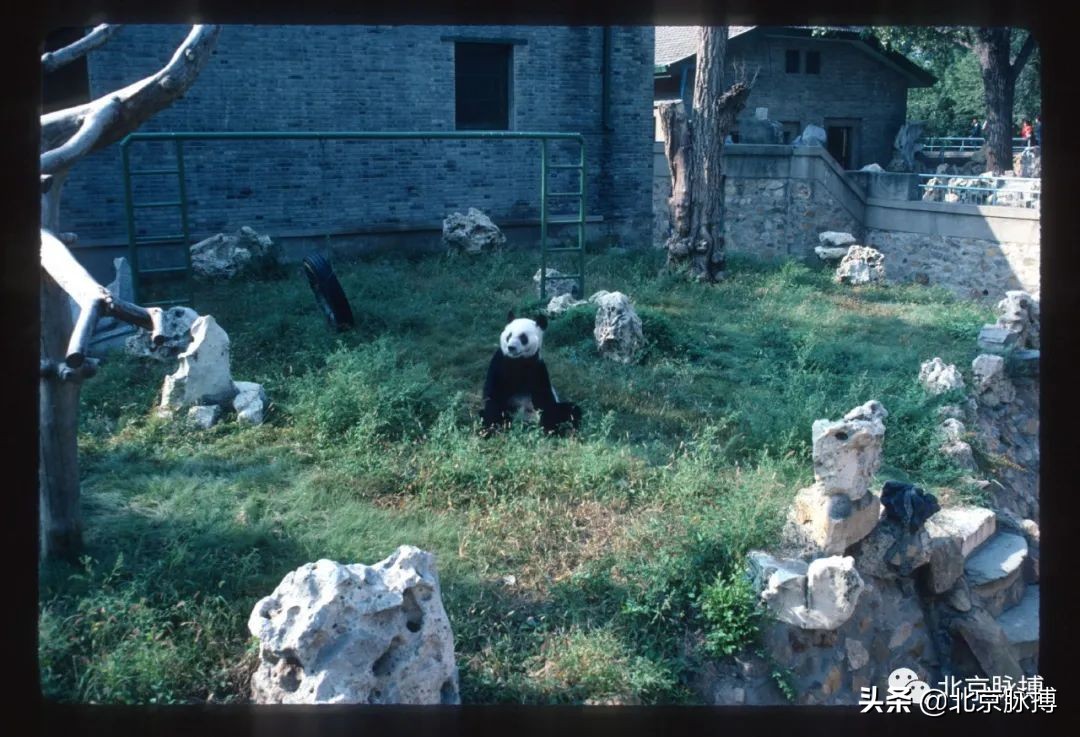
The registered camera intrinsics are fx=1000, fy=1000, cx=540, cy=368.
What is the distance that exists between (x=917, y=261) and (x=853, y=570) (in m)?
13.5

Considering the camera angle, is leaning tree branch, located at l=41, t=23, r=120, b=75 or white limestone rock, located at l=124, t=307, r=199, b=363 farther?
white limestone rock, located at l=124, t=307, r=199, b=363

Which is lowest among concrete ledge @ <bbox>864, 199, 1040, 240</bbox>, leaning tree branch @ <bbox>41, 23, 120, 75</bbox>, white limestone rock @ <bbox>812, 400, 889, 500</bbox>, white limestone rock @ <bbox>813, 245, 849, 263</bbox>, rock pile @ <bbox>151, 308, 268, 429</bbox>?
white limestone rock @ <bbox>812, 400, 889, 500</bbox>

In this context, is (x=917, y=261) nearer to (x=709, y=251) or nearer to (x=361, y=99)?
(x=709, y=251)

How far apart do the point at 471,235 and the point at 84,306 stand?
388 inches

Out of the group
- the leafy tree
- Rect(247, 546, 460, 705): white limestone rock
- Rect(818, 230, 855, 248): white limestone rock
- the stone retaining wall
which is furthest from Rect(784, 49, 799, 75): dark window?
Rect(247, 546, 460, 705): white limestone rock

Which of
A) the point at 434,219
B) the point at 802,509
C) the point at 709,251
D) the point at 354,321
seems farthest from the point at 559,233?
the point at 802,509

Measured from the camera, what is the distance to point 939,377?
8.93m

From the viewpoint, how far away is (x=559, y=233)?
15586mm

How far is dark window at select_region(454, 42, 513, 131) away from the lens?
15.1m

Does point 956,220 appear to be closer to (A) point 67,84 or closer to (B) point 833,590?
(B) point 833,590

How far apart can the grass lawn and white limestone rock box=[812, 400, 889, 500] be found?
41cm

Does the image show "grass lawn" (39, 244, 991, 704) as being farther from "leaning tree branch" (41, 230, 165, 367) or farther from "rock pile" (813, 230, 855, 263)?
"rock pile" (813, 230, 855, 263)

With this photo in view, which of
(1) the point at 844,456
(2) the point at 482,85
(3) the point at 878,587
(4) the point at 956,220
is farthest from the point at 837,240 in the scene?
(1) the point at 844,456

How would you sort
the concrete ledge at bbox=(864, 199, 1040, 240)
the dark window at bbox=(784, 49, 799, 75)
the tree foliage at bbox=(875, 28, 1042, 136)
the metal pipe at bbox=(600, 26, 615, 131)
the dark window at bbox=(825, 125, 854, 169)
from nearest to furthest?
the concrete ledge at bbox=(864, 199, 1040, 240) → the metal pipe at bbox=(600, 26, 615, 131) → the dark window at bbox=(784, 49, 799, 75) → the dark window at bbox=(825, 125, 854, 169) → the tree foliage at bbox=(875, 28, 1042, 136)
